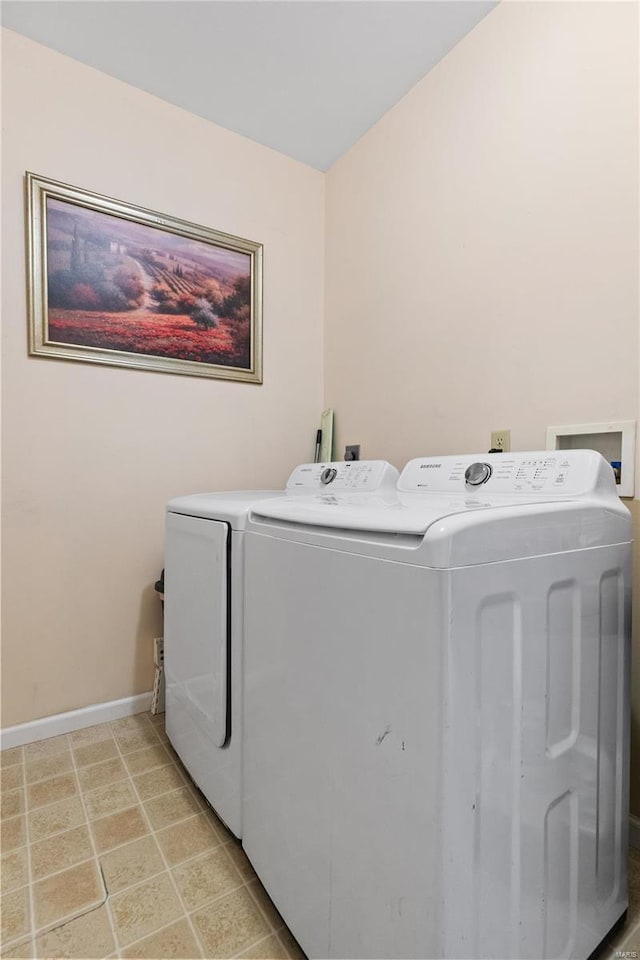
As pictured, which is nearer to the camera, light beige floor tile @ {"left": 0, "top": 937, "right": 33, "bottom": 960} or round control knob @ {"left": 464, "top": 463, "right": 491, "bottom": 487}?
light beige floor tile @ {"left": 0, "top": 937, "right": 33, "bottom": 960}

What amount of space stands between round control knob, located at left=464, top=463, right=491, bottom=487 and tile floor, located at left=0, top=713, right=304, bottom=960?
1073 millimetres

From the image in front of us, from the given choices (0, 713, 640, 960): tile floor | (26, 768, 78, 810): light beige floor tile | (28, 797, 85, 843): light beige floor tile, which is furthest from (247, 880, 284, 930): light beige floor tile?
(26, 768, 78, 810): light beige floor tile

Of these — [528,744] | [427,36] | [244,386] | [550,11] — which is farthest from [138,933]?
[427,36]

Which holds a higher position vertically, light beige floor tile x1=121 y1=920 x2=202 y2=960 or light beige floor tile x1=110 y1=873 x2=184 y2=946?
light beige floor tile x1=121 y1=920 x2=202 y2=960

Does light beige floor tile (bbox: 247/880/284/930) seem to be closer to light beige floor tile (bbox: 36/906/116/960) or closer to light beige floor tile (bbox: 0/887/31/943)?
light beige floor tile (bbox: 36/906/116/960)

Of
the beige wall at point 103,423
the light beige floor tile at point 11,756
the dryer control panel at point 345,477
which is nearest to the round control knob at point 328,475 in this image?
the dryer control panel at point 345,477

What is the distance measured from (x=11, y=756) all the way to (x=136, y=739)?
397mm

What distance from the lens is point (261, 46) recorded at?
64.5 inches

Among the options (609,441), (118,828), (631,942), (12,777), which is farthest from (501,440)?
(12,777)

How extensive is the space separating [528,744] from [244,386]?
5.83 ft

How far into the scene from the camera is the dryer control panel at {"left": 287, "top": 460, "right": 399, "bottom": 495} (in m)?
1.50

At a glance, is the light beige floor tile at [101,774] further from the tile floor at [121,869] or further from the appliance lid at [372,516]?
the appliance lid at [372,516]

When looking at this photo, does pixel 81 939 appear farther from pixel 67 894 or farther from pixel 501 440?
pixel 501 440

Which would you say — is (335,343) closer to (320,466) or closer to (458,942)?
(320,466)
